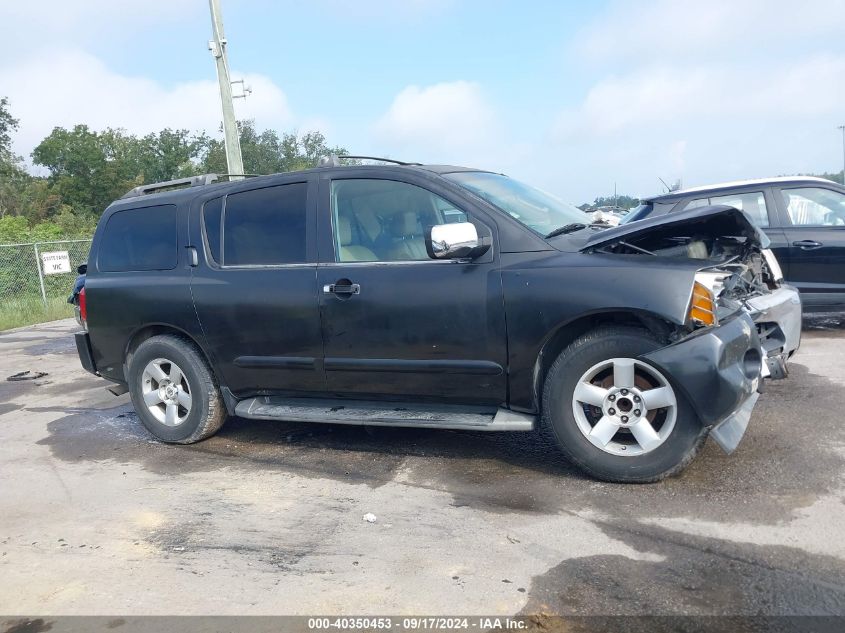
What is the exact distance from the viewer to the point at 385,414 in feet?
15.0

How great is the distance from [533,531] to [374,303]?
168cm

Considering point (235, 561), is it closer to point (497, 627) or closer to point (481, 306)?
point (497, 627)

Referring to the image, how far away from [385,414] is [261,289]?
1188 millimetres

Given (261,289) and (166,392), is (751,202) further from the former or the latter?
(166,392)

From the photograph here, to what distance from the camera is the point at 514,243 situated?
421 centimetres

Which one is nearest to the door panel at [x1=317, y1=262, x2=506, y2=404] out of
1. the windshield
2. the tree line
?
the windshield

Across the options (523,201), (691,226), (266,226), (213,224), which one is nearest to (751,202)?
(691,226)

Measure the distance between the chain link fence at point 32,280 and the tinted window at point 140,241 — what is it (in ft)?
37.1

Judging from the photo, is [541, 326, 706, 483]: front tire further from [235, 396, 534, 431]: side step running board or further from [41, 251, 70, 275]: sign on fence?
[41, 251, 70, 275]: sign on fence

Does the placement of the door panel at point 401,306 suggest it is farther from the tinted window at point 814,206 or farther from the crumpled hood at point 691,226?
the tinted window at point 814,206

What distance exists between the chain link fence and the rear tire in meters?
11.7

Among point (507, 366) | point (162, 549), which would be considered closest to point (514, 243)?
point (507, 366)

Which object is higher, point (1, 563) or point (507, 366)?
point (507, 366)

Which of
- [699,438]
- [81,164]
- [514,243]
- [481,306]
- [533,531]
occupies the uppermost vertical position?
[81,164]
